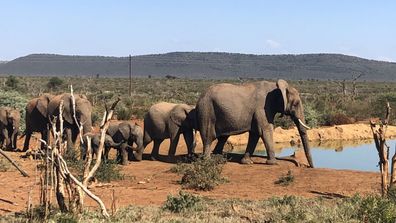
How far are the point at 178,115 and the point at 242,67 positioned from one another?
158240 mm

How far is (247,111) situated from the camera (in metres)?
16.3

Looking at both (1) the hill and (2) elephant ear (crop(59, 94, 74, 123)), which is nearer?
(2) elephant ear (crop(59, 94, 74, 123))

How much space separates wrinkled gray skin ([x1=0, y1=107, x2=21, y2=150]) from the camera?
2000cm

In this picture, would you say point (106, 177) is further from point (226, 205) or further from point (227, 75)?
point (227, 75)

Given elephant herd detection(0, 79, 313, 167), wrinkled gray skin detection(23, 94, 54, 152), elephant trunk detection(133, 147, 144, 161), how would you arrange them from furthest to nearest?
wrinkled gray skin detection(23, 94, 54, 152) → elephant trunk detection(133, 147, 144, 161) → elephant herd detection(0, 79, 313, 167)

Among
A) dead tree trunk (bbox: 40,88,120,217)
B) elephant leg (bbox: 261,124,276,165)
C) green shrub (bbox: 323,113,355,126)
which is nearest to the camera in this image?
dead tree trunk (bbox: 40,88,120,217)

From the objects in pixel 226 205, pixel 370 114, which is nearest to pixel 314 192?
pixel 226 205

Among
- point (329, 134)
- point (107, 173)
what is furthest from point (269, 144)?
point (329, 134)

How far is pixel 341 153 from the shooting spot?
23281 mm

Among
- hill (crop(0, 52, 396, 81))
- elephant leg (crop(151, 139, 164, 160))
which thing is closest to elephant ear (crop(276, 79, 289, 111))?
elephant leg (crop(151, 139, 164, 160))

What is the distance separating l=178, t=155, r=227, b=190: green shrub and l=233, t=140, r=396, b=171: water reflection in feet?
23.5

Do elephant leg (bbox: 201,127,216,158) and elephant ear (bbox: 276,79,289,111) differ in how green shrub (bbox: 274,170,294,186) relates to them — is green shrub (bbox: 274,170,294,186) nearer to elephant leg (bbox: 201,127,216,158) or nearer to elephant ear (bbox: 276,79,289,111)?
elephant ear (bbox: 276,79,289,111)

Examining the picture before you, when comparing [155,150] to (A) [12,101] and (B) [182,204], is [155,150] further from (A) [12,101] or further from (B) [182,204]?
(A) [12,101]

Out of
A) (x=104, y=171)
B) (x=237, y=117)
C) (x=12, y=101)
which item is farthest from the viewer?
(x=12, y=101)
